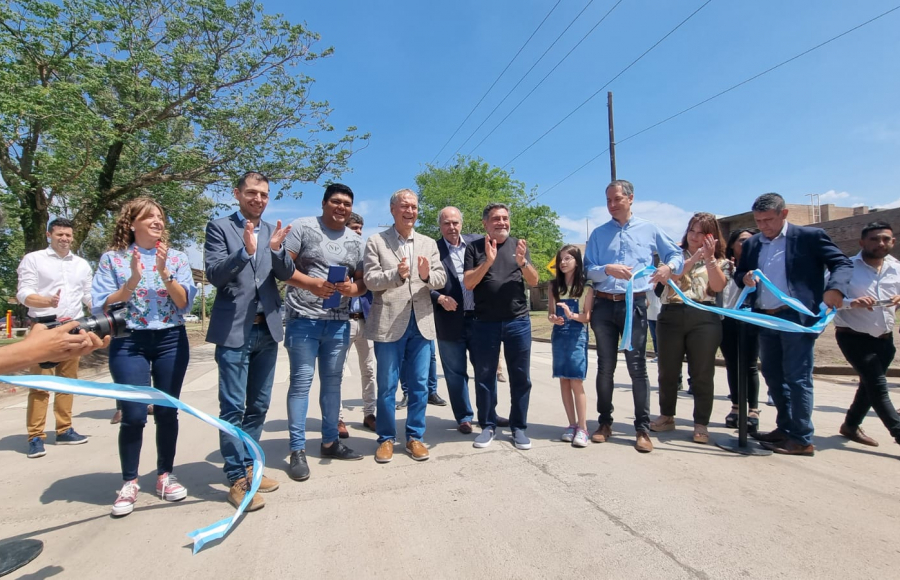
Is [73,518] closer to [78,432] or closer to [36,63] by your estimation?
[78,432]

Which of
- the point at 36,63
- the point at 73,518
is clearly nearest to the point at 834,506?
the point at 73,518

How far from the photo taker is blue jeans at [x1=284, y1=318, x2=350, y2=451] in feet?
11.7

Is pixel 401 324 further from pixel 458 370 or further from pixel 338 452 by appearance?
pixel 338 452

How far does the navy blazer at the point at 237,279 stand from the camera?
308cm

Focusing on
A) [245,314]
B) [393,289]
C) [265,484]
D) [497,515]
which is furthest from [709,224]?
[265,484]

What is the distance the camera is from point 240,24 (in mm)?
12117

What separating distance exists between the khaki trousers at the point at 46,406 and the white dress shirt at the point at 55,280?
542mm

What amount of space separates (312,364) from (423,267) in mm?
1159

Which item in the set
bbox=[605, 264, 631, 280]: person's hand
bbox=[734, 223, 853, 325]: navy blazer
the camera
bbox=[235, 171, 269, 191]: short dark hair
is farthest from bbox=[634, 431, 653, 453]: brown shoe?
the camera

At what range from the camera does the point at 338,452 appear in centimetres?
383

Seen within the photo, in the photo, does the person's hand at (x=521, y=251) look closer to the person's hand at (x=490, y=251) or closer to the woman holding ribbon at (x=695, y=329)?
the person's hand at (x=490, y=251)

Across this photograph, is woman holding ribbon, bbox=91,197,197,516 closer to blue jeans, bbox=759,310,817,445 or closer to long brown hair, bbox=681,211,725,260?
long brown hair, bbox=681,211,725,260

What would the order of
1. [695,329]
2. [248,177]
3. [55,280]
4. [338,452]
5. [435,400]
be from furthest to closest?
[435,400] → [55,280] → [695,329] → [338,452] → [248,177]

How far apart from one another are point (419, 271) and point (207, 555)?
228cm
